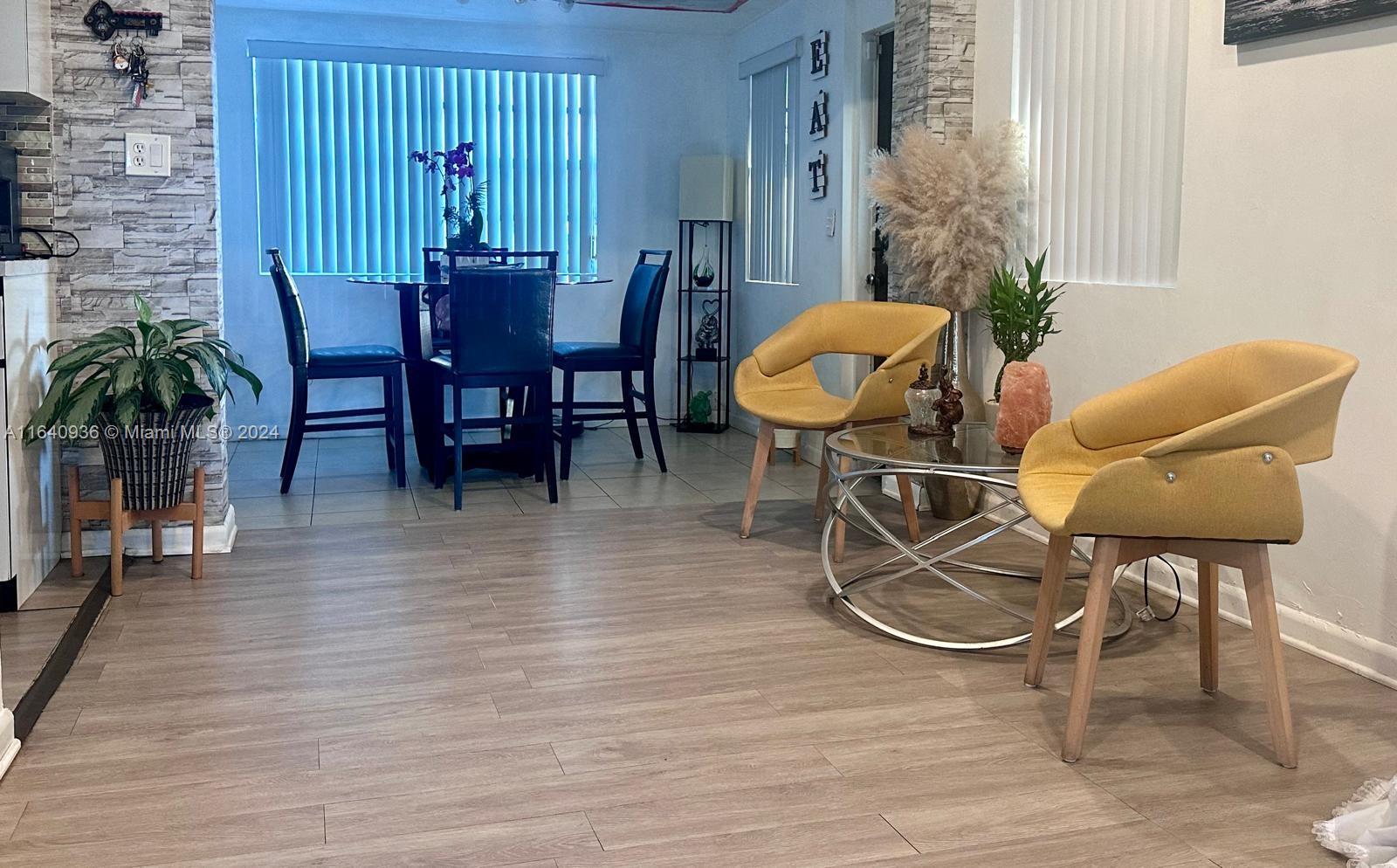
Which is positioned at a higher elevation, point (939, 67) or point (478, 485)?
point (939, 67)

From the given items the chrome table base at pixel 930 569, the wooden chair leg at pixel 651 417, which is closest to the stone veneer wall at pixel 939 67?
the chrome table base at pixel 930 569

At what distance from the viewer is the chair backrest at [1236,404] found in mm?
2277

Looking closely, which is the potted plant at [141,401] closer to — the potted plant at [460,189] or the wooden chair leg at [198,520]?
the wooden chair leg at [198,520]

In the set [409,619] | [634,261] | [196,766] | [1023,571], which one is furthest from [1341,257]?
[634,261]

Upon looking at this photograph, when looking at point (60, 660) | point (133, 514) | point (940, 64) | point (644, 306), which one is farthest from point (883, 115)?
point (60, 660)

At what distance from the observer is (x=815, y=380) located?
15.0ft

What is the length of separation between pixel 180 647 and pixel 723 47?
17.1ft

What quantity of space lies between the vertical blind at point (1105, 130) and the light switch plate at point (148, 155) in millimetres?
2829

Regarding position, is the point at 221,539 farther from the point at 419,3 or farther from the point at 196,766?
the point at 419,3

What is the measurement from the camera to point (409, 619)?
10.9 ft

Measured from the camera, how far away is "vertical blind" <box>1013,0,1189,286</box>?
363cm

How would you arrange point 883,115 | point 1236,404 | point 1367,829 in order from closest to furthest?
point 1367,829 < point 1236,404 < point 883,115

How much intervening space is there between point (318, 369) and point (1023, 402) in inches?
124

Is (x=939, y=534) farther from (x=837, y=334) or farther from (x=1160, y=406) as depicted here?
(x=837, y=334)
